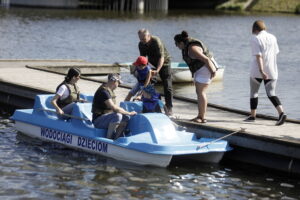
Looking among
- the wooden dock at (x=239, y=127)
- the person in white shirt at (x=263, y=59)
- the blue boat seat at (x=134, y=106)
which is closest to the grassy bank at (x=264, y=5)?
the wooden dock at (x=239, y=127)

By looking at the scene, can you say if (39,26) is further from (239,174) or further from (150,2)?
(239,174)

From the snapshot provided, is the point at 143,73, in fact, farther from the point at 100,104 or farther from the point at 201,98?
the point at 100,104

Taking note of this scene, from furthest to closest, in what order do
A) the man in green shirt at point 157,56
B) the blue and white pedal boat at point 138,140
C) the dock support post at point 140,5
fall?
1. the dock support post at point 140,5
2. the man in green shirt at point 157,56
3. the blue and white pedal boat at point 138,140

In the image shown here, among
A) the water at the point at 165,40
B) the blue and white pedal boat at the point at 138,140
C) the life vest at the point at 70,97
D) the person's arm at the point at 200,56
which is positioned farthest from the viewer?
the water at the point at 165,40

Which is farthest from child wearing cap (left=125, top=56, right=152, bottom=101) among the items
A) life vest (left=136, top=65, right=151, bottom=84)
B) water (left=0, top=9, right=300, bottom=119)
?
water (left=0, top=9, right=300, bottom=119)

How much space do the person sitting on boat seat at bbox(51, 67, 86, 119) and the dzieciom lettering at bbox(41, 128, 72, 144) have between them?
35cm

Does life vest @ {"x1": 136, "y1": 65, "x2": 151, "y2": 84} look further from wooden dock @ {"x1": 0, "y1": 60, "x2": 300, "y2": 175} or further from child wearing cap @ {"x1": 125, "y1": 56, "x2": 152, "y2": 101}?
wooden dock @ {"x1": 0, "y1": 60, "x2": 300, "y2": 175}

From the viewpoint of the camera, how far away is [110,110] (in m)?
14.1

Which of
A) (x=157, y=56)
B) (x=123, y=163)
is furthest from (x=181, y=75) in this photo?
(x=123, y=163)

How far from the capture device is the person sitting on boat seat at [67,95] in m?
14.8

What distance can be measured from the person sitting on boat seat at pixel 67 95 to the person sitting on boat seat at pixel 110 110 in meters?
0.98

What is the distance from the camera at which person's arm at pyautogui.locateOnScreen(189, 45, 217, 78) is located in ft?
48.3

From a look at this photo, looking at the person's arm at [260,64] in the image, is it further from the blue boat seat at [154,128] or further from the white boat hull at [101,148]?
the white boat hull at [101,148]

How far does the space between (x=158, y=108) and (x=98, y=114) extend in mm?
1240
